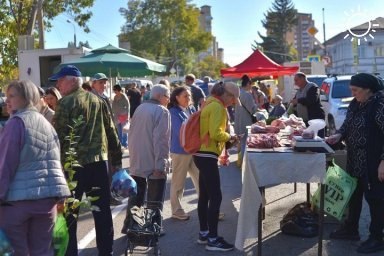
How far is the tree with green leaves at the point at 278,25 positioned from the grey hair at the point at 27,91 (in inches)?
3857

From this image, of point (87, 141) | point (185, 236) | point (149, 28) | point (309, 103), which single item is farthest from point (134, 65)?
point (149, 28)

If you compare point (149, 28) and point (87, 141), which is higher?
point (149, 28)

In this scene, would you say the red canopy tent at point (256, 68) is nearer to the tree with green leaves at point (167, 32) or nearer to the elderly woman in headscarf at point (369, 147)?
the elderly woman in headscarf at point (369, 147)

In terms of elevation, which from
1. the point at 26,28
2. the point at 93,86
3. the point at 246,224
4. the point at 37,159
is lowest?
the point at 246,224

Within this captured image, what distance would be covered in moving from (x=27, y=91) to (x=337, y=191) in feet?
10.9

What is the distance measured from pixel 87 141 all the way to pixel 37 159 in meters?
1.14

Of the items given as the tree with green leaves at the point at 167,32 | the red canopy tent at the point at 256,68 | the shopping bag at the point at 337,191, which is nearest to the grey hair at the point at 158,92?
the shopping bag at the point at 337,191

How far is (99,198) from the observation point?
16.3 ft

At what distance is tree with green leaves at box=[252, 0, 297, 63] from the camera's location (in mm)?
100438

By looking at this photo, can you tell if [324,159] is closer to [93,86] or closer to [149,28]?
[93,86]

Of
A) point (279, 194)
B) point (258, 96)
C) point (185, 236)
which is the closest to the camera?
point (185, 236)

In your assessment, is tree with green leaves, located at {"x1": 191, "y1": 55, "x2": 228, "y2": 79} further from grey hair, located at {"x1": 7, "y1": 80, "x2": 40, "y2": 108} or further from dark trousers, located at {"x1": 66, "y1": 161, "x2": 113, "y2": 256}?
grey hair, located at {"x1": 7, "y1": 80, "x2": 40, "y2": 108}

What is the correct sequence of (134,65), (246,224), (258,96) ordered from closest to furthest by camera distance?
1. (246,224)
2. (134,65)
3. (258,96)

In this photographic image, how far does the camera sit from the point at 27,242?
3.70 metres
